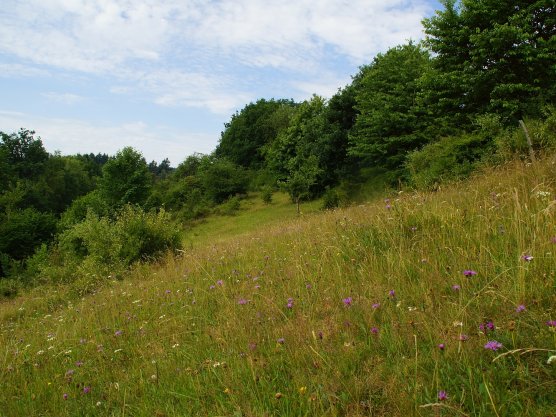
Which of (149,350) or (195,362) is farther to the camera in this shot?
(149,350)

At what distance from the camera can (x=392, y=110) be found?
29016 millimetres

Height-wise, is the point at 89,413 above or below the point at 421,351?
below

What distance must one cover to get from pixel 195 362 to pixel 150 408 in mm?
510

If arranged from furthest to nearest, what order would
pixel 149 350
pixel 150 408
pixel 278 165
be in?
1. pixel 278 165
2. pixel 149 350
3. pixel 150 408

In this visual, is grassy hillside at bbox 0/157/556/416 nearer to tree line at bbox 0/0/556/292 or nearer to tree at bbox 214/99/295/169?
tree line at bbox 0/0/556/292

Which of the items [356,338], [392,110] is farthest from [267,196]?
[356,338]

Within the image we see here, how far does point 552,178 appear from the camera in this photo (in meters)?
4.79

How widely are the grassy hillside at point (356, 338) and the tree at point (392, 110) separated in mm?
23992

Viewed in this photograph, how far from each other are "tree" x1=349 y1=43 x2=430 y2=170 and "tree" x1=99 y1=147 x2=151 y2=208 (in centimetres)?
2538

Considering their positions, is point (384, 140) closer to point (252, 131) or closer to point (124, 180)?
point (124, 180)

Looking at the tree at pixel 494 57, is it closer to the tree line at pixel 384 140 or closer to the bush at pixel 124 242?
the tree line at pixel 384 140

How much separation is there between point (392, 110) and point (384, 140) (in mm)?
2372

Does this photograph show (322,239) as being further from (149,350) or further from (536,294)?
(536,294)

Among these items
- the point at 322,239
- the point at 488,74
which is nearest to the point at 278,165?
the point at 488,74
